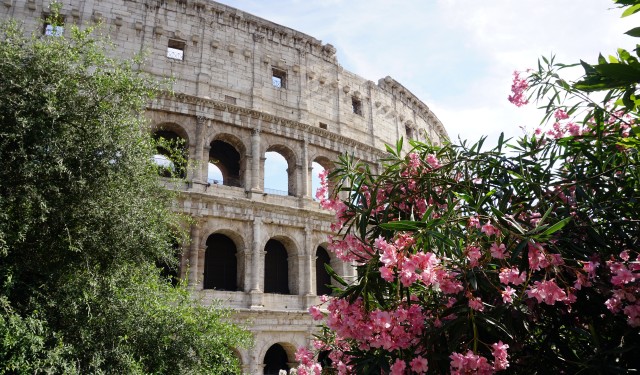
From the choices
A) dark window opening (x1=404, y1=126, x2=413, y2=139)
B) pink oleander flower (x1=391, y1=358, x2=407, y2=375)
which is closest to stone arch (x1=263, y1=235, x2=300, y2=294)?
dark window opening (x1=404, y1=126, x2=413, y2=139)

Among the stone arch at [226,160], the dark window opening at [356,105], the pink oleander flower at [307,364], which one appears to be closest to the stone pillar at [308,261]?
the stone arch at [226,160]

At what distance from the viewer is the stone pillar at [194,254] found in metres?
14.4

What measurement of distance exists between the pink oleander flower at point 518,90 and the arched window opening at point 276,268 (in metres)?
12.3

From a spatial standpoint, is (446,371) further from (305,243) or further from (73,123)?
(305,243)

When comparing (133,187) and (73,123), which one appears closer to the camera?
(73,123)

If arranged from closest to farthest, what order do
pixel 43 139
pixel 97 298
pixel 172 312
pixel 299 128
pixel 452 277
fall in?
pixel 452 277
pixel 43 139
pixel 97 298
pixel 172 312
pixel 299 128

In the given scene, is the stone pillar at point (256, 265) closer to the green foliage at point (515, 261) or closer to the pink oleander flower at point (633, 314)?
the green foliage at point (515, 261)

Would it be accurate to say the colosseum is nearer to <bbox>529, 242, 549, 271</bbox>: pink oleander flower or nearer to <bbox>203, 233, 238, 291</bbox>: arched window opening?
<bbox>203, 233, 238, 291</bbox>: arched window opening

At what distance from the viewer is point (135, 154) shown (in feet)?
29.5

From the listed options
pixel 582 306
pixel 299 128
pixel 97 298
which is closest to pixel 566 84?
pixel 582 306

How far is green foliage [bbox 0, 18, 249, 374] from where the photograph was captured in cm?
735

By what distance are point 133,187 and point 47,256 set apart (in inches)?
76.2

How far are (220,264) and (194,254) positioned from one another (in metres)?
1.49

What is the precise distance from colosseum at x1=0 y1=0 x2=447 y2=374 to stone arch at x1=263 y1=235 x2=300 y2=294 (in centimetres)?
4
